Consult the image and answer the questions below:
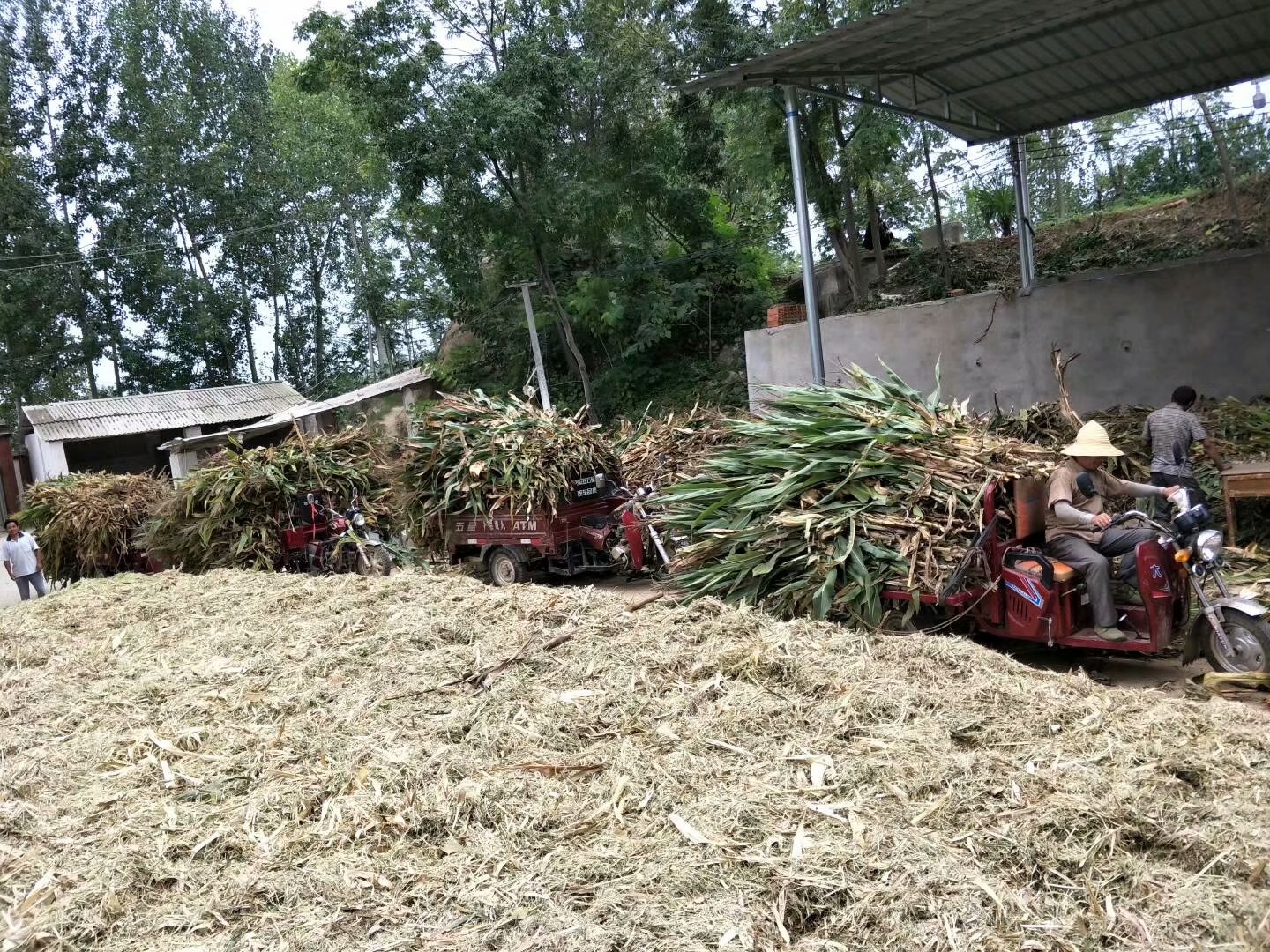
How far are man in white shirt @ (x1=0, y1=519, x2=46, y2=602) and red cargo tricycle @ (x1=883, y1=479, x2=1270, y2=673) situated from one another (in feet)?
37.4

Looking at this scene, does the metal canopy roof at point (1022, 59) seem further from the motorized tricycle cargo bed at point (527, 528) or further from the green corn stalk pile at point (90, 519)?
the green corn stalk pile at point (90, 519)

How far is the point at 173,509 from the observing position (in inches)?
456

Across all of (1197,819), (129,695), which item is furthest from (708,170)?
(1197,819)

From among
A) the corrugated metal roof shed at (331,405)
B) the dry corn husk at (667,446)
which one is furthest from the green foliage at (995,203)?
the corrugated metal roof shed at (331,405)

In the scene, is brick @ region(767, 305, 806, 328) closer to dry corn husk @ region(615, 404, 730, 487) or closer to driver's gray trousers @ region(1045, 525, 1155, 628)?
dry corn husk @ region(615, 404, 730, 487)

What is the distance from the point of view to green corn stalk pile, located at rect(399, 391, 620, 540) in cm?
1012

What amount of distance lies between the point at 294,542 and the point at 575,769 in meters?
7.93

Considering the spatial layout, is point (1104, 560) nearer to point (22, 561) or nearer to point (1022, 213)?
point (1022, 213)

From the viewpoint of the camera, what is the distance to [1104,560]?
5.72m

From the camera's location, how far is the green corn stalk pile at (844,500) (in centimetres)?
623

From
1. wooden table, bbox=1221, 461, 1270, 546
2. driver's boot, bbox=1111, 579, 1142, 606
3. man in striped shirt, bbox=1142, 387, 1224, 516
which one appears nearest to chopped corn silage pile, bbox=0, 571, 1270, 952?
driver's boot, bbox=1111, 579, 1142, 606

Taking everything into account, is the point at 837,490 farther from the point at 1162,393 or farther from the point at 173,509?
the point at 173,509

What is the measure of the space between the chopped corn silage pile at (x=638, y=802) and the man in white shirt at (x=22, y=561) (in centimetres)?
794

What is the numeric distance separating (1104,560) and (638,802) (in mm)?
3549
